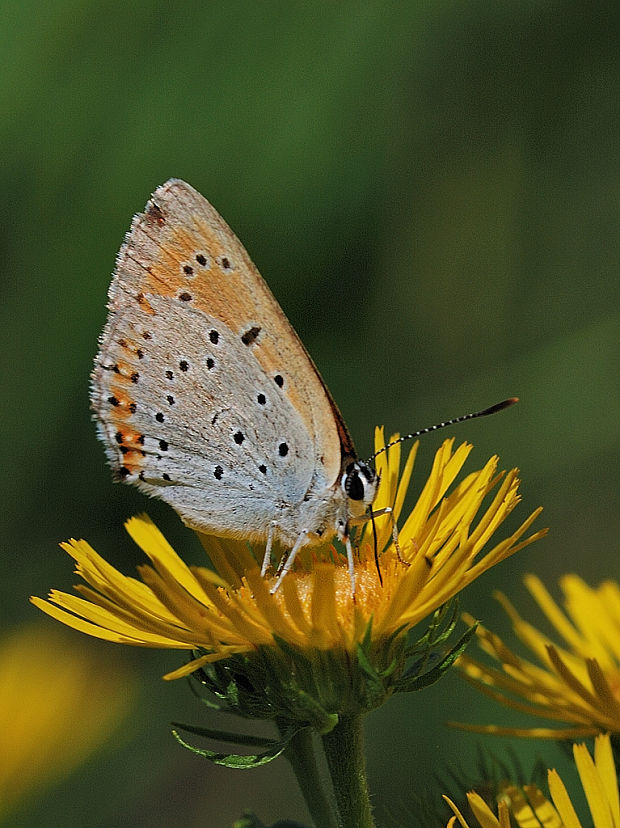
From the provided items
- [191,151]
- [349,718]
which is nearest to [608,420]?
[191,151]

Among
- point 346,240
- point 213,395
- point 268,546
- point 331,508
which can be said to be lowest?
point 268,546

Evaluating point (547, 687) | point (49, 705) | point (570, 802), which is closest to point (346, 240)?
point (49, 705)

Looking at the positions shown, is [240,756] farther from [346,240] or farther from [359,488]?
[346,240]

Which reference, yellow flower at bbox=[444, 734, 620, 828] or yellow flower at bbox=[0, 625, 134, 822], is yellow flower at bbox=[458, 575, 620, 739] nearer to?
yellow flower at bbox=[444, 734, 620, 828]

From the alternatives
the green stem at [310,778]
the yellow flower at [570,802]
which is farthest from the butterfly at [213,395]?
the yellow flower at [570,802]

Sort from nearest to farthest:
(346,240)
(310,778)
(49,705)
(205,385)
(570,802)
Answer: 1. (570,802)
2. (310,778)
3. (205,385)
4. (49,705)
5. (346,240)

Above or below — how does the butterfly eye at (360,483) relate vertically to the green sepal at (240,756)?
above

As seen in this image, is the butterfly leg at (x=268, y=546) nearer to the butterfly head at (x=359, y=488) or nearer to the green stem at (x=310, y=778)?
the butterfly head at (x=359, y=488)
